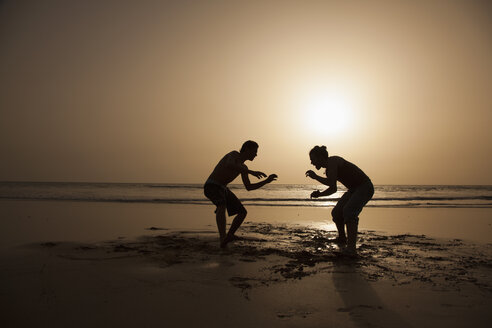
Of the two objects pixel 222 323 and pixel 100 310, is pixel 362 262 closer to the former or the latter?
pixel 222 323

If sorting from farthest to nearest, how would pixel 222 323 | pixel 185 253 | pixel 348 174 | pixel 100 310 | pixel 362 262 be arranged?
1. pixel 348 174
2. pixel 185 253
3. pixel 362 262
4. pixel 100 310
5. pixel 222 323

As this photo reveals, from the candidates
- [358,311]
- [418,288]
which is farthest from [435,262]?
[358,311]

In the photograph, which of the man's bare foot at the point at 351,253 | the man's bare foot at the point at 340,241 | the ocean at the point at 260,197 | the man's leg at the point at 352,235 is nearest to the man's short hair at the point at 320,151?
the man's leg at the point at 352,235

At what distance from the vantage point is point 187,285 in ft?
12.2

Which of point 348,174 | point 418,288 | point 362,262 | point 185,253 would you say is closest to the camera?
point 418,288

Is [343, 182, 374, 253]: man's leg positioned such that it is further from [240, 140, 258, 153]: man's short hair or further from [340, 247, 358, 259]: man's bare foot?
[240, 140, 258, 153]: man's short hair

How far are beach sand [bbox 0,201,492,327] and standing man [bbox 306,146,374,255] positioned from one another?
1.81 ft

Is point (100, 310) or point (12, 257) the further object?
point (12, 257)

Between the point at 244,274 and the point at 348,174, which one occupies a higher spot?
the point at 348,174

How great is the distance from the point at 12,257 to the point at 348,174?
16.4 feet

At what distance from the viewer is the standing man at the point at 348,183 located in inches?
213

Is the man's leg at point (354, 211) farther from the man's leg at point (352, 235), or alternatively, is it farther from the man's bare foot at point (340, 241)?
the man's bare foot at point (340, 241)

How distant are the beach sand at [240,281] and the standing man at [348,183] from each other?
55 centimetres

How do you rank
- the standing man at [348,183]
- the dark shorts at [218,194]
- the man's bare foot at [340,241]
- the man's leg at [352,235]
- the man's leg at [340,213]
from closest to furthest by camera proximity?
the man's leg at [352,235] < the standing man at [348,183] < the dark shorts at [218,194] < the man's leg at [340,213] < the man's bare foot at [340,241]
